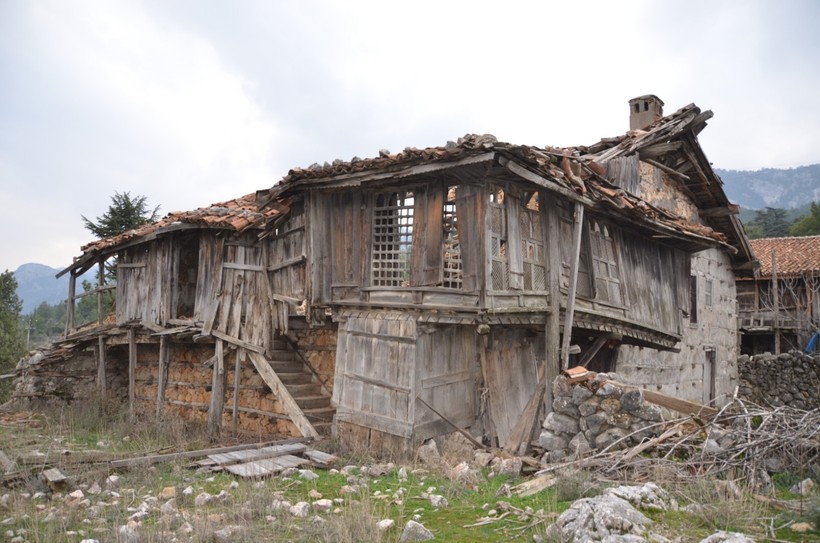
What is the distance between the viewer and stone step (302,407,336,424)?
11254 millimetres

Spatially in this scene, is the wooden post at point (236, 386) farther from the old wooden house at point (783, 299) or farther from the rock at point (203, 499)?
the old wooden house at point (783, 299)

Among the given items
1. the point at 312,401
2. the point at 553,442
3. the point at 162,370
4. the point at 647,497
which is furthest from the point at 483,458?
the point at 162,370

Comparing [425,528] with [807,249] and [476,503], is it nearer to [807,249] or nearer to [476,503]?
[476,503]

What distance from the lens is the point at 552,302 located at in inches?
373

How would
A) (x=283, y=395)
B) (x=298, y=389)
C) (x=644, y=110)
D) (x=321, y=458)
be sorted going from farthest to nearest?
1. (x=644, y=110)
2. (x=298, y=389)
3. (x=283, y=395)
4. (x=321, y=458)

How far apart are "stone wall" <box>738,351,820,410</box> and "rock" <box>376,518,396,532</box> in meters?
17.9

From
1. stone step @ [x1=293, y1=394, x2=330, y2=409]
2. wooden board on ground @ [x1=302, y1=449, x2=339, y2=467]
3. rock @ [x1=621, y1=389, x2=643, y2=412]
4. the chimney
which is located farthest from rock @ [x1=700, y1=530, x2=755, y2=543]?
the chimney

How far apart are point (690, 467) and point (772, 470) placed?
28.6 inches

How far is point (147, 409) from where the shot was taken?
14.5m

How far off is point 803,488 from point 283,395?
8361 mm

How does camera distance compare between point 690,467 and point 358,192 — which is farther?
point 358,192

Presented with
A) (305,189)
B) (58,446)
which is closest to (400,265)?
(305,189)

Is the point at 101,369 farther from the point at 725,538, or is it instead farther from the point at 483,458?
the point at 725,538

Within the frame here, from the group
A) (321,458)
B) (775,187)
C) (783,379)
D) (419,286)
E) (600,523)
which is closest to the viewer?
(600,523)
